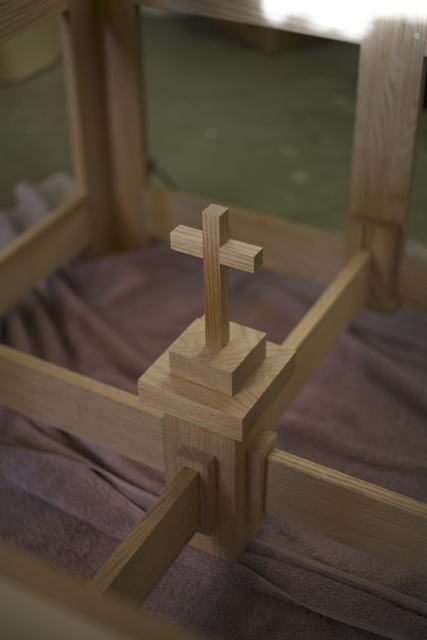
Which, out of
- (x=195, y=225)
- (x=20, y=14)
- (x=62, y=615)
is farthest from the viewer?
(x=195, y=225)

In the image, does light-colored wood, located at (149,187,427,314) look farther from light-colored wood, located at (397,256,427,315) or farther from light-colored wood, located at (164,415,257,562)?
light-colored wood, located at (164,415,257,562)

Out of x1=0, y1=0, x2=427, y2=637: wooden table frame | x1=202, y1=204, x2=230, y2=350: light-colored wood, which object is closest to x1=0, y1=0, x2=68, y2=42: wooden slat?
x1=0, y1=0, x2=427, y2=637: wooden table frame

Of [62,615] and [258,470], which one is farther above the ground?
[62,615]

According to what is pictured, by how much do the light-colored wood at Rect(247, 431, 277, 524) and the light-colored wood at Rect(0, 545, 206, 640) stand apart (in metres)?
0.46

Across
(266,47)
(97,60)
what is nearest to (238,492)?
(97,60)

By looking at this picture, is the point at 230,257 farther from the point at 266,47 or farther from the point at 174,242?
the point at 266,47

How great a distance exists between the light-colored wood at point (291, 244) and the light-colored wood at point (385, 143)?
1.4 inches

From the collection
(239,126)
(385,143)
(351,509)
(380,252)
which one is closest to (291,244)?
(380,252)

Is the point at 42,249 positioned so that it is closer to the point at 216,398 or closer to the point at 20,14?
the point at 20,14

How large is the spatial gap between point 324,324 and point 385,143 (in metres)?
0.36

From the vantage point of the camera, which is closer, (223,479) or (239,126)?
(223,479)

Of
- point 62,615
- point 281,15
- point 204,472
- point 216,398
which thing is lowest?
point 204,472

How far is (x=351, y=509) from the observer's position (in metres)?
1.04

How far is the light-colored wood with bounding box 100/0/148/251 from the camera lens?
1.59m
